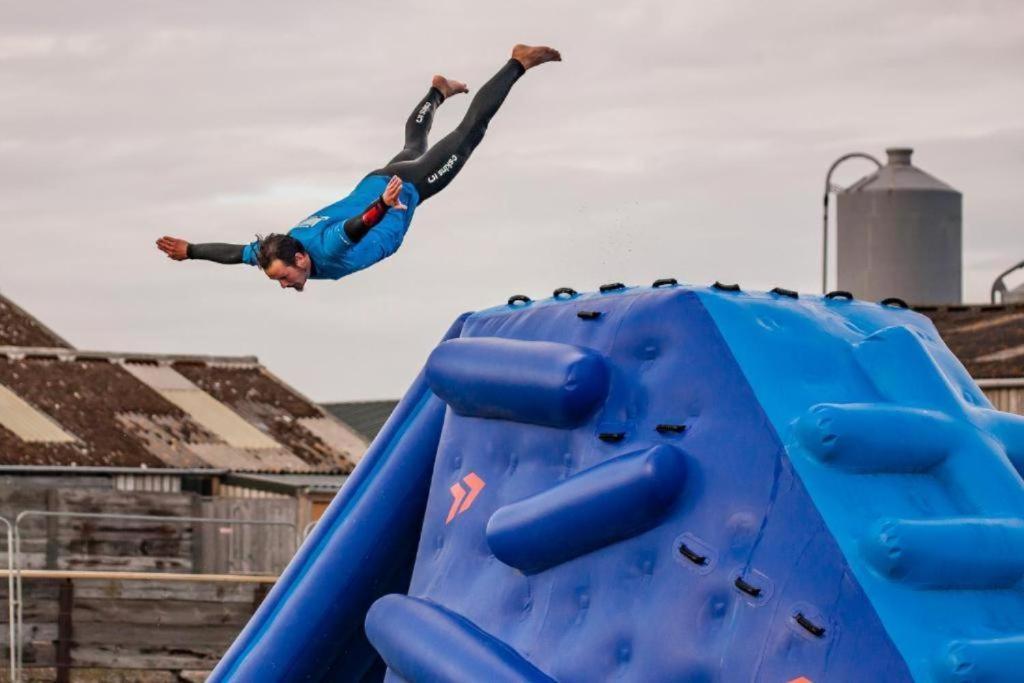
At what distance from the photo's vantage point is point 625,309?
6.25 m

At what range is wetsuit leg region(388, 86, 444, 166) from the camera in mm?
9320

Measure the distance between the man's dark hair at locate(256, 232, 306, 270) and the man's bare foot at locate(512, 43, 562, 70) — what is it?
168 centimetres

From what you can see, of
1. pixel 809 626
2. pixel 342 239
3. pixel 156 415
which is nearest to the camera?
pixel 809 626

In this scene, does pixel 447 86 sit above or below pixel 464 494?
above

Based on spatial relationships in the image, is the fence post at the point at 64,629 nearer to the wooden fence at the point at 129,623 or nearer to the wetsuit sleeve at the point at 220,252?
the wooden fence at the point at 129,623

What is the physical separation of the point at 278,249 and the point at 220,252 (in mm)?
478

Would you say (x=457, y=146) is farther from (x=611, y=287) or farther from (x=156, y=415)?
(x=156, y=415)

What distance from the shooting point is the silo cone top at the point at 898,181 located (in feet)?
113

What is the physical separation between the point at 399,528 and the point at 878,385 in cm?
251

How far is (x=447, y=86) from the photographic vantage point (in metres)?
9.80

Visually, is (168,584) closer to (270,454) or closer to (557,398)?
(557,398)

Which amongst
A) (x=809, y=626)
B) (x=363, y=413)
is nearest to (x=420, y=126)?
(x=809, y=626)

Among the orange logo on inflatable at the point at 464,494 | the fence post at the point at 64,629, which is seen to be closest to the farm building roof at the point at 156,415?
the fence post at the point at 64,629

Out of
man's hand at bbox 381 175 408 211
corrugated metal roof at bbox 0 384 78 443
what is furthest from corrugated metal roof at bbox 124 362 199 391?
man's hand at bbox 381 175 408 211
